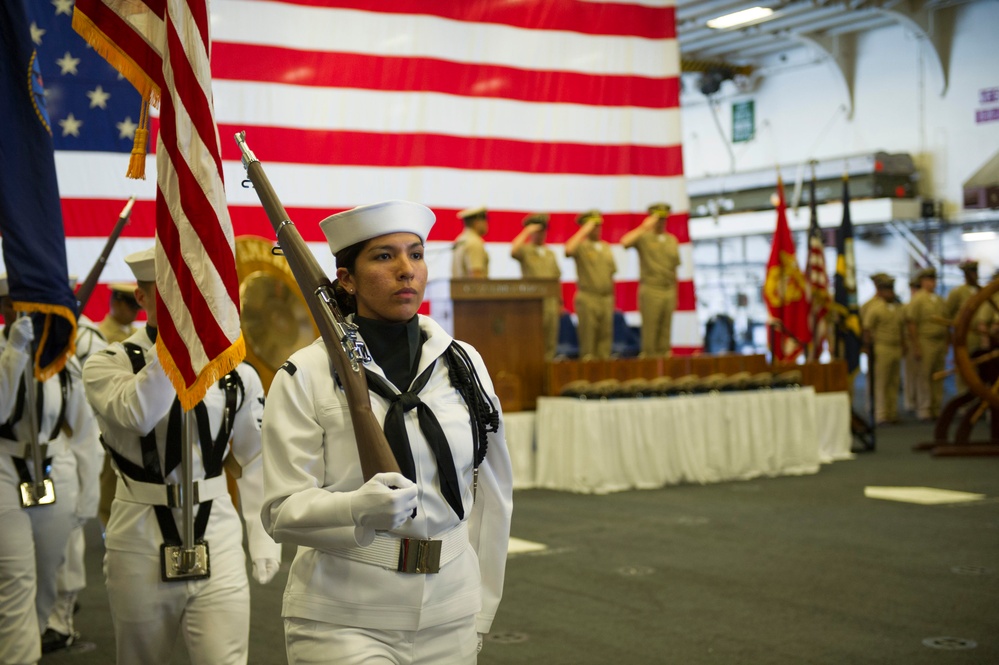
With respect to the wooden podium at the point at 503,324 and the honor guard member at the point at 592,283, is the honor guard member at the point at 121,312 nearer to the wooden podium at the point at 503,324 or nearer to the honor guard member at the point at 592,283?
the wooden podium at the point at 503,324

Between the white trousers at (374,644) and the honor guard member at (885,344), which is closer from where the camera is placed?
the white trousers at (374,644)

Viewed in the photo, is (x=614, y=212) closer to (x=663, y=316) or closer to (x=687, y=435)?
(x=663, y=316)

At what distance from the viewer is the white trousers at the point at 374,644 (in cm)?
180

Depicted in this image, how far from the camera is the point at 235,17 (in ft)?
30.8

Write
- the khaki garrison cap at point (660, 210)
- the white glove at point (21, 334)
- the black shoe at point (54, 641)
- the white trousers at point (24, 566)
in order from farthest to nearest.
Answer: the khaki garrison cap at point (660, 210), the black shoe at point (54, 641), the white glove at point (21, 334), the white trousers at point (24, 566)

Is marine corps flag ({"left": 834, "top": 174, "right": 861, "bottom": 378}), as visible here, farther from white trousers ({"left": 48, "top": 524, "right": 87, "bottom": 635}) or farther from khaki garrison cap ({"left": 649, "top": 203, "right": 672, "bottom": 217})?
white trousers ({"left": 48, "top": 524, "right": 87, "bottom": 635})

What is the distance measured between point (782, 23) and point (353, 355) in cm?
1637

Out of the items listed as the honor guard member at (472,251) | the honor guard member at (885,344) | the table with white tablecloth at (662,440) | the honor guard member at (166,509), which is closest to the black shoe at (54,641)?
the honor guard member at (166,509)

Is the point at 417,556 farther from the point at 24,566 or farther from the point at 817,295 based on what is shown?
the point at 817,295

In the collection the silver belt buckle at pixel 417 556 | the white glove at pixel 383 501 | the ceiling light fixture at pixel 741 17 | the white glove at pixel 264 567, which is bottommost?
the white glove at pixel 264 567

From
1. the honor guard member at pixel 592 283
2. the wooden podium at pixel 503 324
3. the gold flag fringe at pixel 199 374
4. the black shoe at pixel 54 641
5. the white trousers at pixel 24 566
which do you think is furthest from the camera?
the honor guard member at pixel 592 283

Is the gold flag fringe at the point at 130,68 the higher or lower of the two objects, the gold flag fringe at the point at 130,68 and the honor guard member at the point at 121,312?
the higher

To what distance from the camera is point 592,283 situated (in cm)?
965

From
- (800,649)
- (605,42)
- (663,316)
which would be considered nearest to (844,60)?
(605,42)
